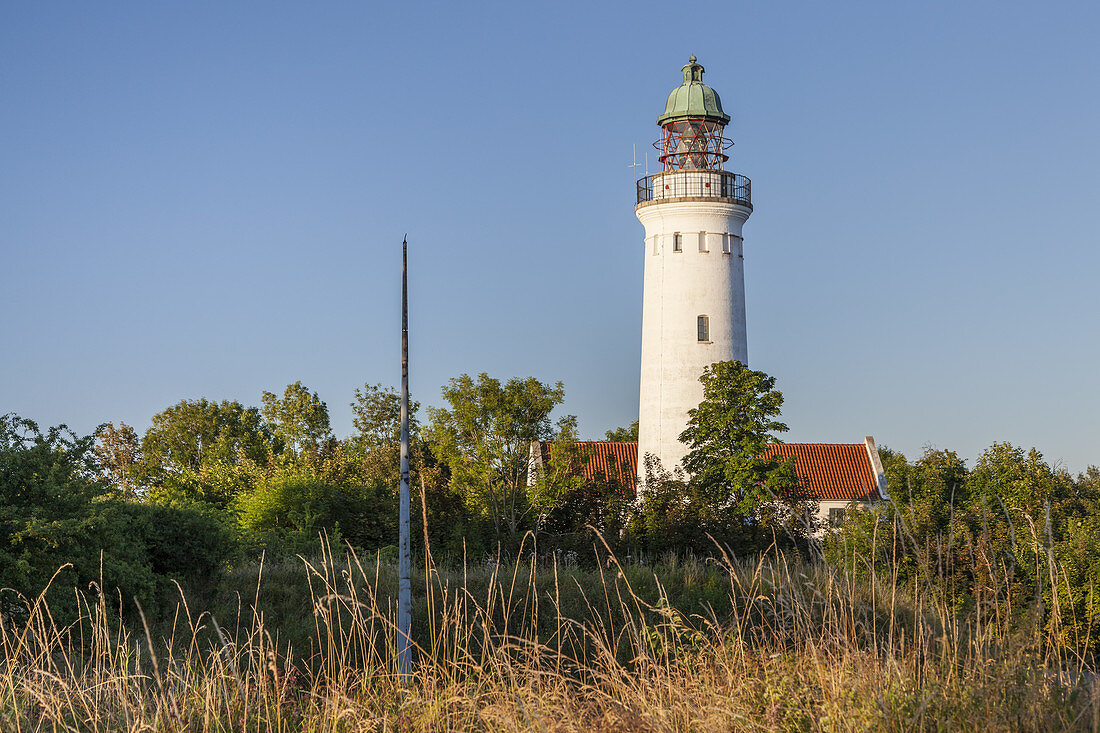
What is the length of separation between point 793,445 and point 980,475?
1042 cm

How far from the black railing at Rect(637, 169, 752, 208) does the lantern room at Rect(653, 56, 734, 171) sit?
401 millimetres

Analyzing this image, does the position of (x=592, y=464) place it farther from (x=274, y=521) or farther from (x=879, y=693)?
(x=879, y=693)

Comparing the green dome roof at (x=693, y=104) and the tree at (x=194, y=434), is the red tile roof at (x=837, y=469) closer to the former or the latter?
the green dome roof at (x=693, y=104)

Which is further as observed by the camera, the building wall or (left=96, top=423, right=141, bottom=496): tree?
(left=96, top=423, right=141, bottom=496): tree

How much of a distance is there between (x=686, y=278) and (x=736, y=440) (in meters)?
6.19

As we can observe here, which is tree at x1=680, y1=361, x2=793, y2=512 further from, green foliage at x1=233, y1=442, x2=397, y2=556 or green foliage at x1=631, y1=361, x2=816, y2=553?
green foliage at x1=233, y1=442, x2=397, y2=556

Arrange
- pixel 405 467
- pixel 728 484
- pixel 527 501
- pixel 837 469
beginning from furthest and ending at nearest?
pixel 837 469, pixel 527 501, pixel 728 484, pixel 405 467

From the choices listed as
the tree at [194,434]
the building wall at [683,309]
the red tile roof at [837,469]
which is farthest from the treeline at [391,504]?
the tree at [194,434]

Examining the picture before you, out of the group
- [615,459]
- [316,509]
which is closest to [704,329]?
[615,459]

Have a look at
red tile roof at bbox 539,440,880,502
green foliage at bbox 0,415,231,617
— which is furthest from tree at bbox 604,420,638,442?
green foliage at bbox 0,415,231,617

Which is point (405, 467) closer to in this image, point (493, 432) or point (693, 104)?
point (493, 432)

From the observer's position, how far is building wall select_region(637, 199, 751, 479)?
28125 mm

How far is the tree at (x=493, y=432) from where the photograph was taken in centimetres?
2633

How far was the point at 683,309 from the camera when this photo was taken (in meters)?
28.5
